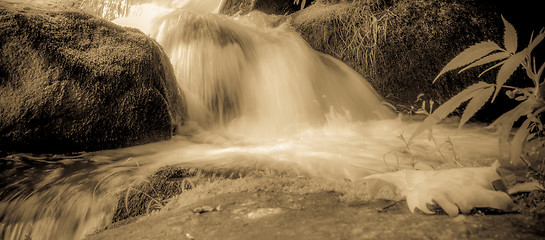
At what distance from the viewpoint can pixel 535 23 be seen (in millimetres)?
4191

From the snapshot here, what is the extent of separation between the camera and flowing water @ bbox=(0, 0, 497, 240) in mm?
2316

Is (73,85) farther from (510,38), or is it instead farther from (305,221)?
(510,38)

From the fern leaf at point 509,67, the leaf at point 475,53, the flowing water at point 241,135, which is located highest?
the leaf at point 475,53

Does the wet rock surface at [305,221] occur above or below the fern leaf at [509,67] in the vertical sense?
below

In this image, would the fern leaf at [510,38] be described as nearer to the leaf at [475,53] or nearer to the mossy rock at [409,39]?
the leaf at [475,53]

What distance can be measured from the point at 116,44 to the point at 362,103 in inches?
152

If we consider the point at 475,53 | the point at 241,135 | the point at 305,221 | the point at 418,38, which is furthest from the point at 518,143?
the point at 418,38

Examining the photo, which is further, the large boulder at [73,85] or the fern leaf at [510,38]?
the large boulder at [73,85]

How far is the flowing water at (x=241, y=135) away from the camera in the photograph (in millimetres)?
2316

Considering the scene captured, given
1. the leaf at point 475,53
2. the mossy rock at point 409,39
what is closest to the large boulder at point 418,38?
the mossy rock at point 409,39

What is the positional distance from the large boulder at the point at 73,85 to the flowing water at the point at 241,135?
0.20m

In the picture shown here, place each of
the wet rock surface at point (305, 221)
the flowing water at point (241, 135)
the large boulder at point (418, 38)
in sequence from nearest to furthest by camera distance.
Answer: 1. the wet rock surface at point (305, 221)
2. the flowing water at point (241, 135)
3. the large boulder at point (418, 38)

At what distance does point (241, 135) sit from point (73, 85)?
7.20 ft

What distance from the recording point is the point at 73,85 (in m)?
3.00
